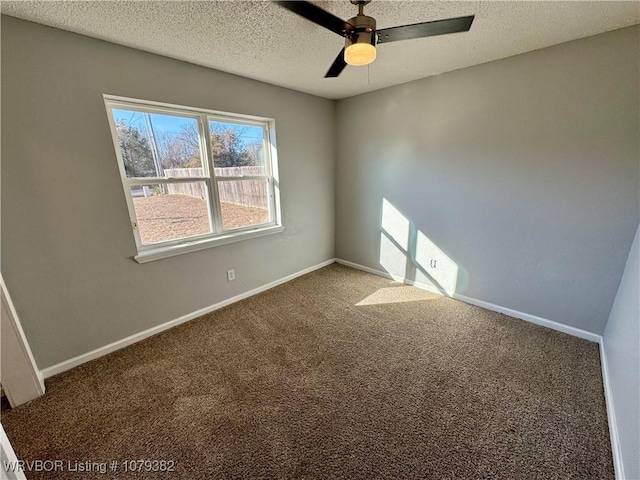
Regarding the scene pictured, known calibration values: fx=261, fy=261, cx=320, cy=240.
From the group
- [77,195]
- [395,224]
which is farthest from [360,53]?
[395,224]

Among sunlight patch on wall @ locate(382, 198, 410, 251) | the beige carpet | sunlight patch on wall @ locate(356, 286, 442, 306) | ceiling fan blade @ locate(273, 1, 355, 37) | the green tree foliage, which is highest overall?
ceiling fan blade @ locate(273, 1, 355, 37)

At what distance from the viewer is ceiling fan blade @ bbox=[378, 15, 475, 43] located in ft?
4.14

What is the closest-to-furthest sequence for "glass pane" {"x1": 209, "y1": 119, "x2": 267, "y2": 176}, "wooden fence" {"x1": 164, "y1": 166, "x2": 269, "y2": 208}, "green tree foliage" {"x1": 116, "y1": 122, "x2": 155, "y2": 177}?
"green tree foliage" {"x1": 116, "y1": 122, "x2": 155, "y2": 177} → "wooden fence" {"x1": 164, "y1": 166, "x2": 269, "y2": 208} → "glass pane" {"x1": 209, "y1": 119, "x2": 267, "y2": 176}

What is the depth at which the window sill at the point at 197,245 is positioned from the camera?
226cm

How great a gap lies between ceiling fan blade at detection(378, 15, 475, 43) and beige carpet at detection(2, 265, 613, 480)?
2.12 metres

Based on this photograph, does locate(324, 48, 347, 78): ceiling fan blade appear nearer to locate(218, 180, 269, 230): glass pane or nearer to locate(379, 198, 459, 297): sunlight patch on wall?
locate(218, 180, 269, 230): glass pane

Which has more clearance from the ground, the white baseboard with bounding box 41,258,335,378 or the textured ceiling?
the textured ceiling

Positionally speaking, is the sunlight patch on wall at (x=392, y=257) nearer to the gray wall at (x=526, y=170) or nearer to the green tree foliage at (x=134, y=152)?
the gray wall at (x=526, y=170)

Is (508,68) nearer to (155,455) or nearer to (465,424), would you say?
(465,424)

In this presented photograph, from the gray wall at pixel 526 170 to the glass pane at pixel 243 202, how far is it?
1.53 meters

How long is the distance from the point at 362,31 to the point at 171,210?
2.10m

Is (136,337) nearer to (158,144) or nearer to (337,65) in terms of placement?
(158,144)

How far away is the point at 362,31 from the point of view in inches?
53.8

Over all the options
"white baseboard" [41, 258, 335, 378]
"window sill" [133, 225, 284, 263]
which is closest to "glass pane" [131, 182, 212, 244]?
"window sill" [133, 225, 284, 263]
